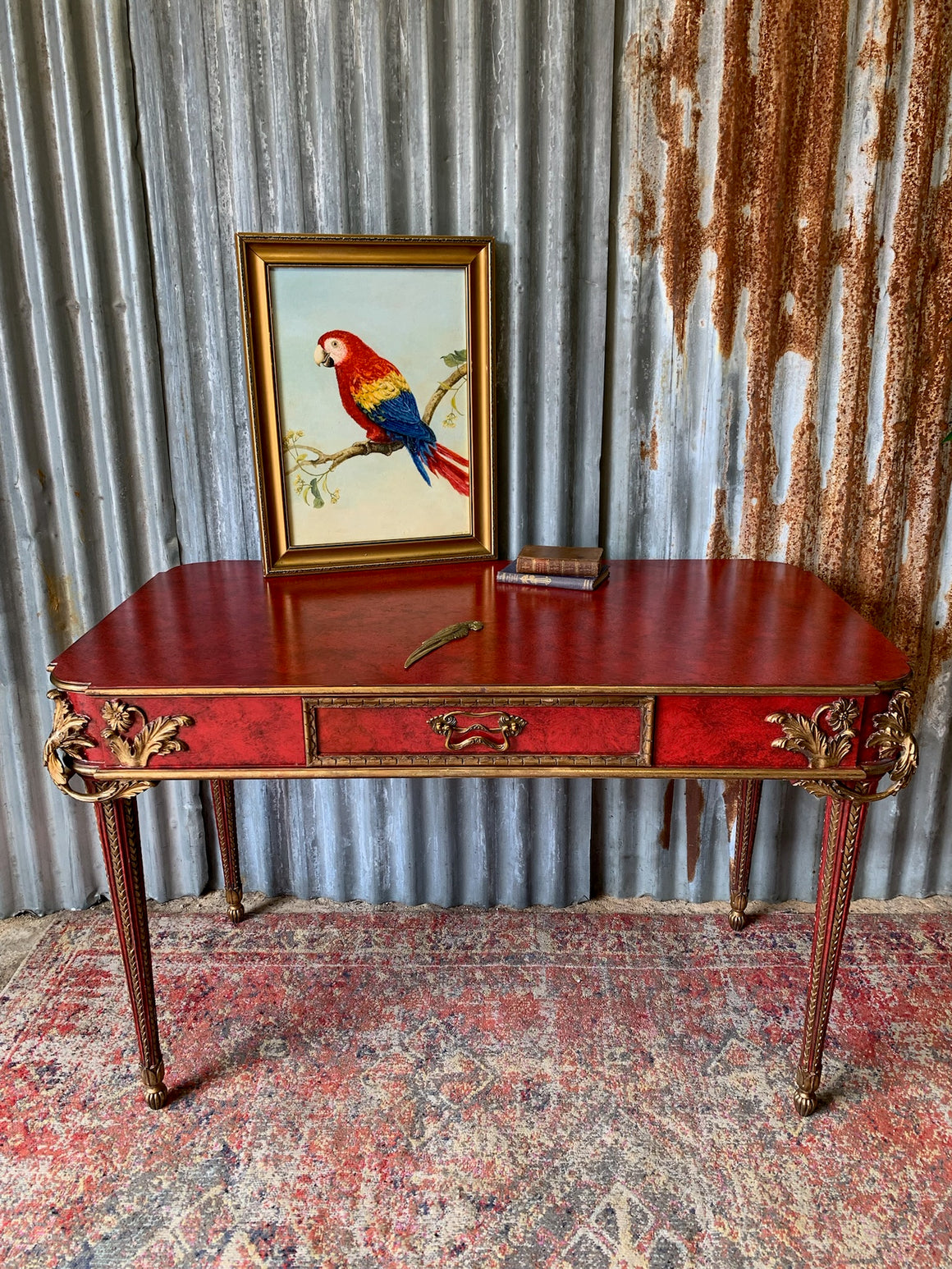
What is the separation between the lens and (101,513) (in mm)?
2389

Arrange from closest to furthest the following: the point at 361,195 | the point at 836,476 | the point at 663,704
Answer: the point at 663,704
the point at 361,195
the point at 836,476

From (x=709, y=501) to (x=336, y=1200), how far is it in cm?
176

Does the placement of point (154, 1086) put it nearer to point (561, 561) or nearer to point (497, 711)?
point (497, 711)

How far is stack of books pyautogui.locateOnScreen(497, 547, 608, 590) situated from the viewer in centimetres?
208

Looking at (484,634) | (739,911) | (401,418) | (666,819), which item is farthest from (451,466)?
(739,911)

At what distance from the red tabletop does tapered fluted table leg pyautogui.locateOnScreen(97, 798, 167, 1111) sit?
1.05ft

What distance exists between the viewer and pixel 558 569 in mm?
2104

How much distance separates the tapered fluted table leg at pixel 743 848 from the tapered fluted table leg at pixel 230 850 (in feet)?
4.42

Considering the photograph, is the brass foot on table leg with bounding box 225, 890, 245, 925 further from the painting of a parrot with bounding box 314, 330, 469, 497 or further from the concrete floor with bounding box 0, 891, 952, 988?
the painting of a parrot with bounding box 314, 330, 469, 497

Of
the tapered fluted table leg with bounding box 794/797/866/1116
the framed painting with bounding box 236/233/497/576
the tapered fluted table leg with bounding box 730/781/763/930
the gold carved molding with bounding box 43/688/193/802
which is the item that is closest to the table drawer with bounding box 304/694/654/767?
the gold carved molding with bounding box 43/688/193/802

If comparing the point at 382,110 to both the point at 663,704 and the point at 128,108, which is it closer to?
the point at 128,108

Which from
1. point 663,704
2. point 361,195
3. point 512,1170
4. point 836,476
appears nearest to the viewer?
point 663,704

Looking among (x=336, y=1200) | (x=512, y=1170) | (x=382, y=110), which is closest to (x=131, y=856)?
(x=336, y=1200)

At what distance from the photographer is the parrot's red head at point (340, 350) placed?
7.25 feet
